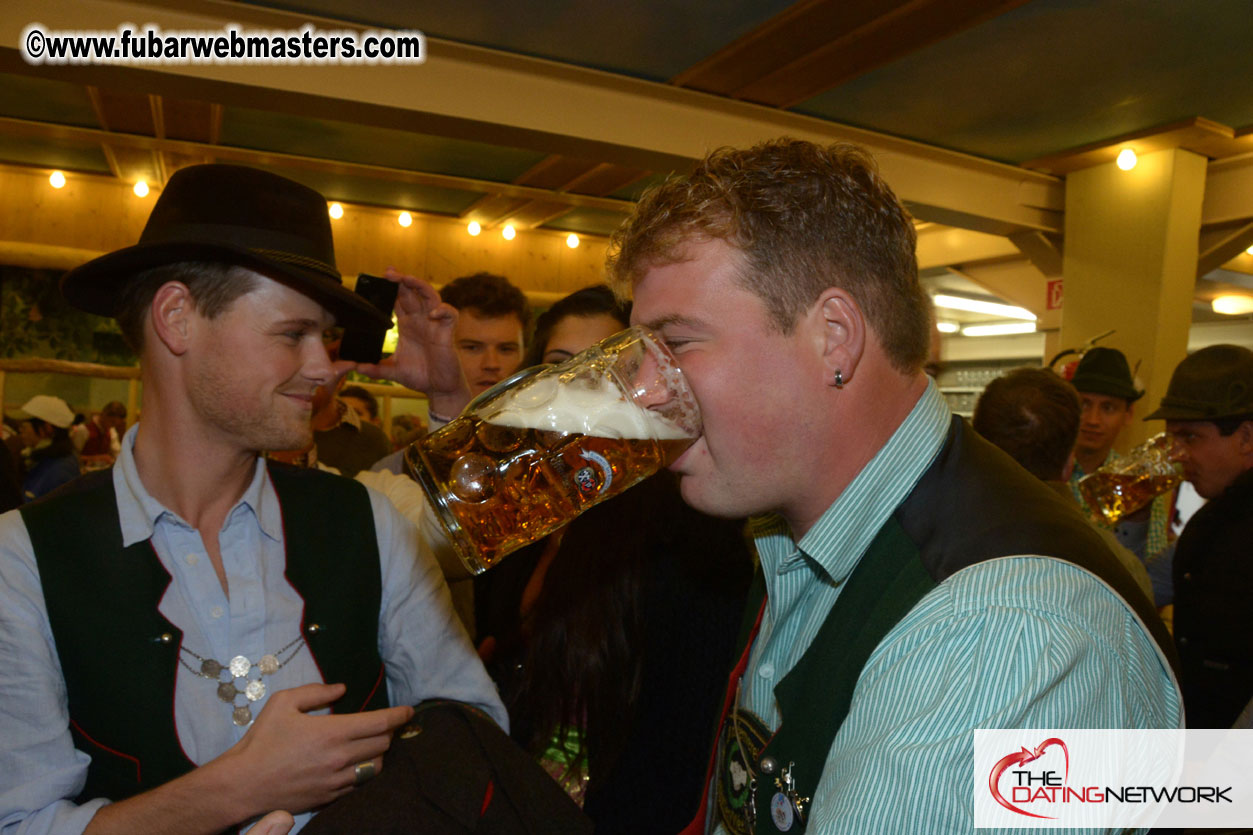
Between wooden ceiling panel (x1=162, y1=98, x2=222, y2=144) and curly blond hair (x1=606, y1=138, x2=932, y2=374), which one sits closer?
curly blond hair (x1=606, y1=138, x2=932, y2=374)

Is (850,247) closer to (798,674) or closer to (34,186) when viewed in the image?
(798,674)

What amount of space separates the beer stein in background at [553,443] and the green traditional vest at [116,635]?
1.38 ft

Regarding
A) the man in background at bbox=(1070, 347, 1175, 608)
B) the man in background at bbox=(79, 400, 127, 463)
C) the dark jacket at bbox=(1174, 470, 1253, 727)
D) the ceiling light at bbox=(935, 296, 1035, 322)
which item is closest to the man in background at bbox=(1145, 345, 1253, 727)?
the dark jacket at bbox=(1174, 470, 1253, 727)

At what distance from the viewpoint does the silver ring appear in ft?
3.68

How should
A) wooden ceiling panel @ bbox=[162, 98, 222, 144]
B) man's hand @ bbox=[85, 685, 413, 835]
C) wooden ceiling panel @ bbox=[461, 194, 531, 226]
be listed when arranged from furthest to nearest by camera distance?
1. wooden ceiling panel @ bbox=[461, 194, 531, 226]
2. wooden ceiling panel @ bbox=[162, 98, 222, 144]
3. man's hand @ bbox=[85, 685, 413, 835]

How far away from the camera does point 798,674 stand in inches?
35.3

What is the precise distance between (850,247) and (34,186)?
790 centimetres

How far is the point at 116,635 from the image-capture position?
113cm

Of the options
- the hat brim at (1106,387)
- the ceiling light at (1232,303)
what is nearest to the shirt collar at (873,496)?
the hat brim at (1106,387)

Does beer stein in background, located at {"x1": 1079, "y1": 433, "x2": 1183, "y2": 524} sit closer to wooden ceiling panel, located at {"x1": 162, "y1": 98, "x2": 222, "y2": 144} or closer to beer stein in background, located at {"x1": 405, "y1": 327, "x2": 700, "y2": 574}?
beer stein in background, located at {"x1": 405, "y1": 327, "x2": 700, "y2": 574}

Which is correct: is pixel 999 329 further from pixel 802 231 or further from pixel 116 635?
pixel 116 635

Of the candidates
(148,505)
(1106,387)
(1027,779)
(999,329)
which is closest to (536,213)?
(1106,387)

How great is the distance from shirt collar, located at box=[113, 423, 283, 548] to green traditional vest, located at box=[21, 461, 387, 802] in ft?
0.04

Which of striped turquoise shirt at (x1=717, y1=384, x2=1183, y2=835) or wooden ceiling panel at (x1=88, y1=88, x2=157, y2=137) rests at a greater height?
wooden ceiling panel at (x1=88, y1=88, x2=157, y2=137)
